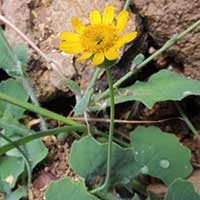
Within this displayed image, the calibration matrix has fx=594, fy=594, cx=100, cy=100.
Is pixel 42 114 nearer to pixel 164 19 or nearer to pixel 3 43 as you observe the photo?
pixel 3 43

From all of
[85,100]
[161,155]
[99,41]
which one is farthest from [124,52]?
[99,41]

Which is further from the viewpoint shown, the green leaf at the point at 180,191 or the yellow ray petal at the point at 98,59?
the green leaf at the point at 180,191

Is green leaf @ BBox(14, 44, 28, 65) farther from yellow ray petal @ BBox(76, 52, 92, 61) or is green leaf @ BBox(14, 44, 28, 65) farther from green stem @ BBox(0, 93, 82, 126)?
yellow ray petal @ BBox(76, 52, 92, 61)

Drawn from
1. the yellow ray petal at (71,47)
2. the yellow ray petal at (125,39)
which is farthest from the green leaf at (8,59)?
the yellow ray petal at (125,39)

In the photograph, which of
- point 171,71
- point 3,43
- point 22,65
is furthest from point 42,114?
point 171,71

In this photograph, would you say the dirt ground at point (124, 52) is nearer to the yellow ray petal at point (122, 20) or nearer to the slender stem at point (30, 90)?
the slender stem at point (30, 90)

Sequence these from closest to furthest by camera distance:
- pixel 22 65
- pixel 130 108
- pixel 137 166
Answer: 1. pixel 137 166
2. pixel 22 65
3. pixel 130 108

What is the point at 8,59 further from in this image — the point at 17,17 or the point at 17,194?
the point at 17,194
